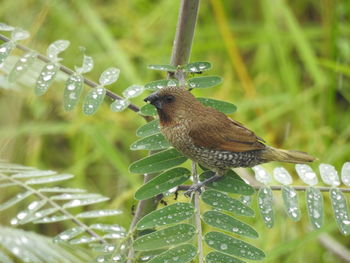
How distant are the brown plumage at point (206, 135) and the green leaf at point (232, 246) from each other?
1.06 ft

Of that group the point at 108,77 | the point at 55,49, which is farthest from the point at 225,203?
the point at 55,49

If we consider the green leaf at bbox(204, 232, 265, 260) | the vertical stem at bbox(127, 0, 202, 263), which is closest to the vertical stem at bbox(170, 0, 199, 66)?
the vertical stem at bbox(127, 0, 202, 263)

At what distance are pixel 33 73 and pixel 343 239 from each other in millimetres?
2164

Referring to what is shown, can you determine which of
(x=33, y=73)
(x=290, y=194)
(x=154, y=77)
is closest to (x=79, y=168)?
(x=154, y=77)

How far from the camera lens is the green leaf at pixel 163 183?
1539 mm

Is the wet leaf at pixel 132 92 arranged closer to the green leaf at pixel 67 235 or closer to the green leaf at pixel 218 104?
the green leaf at pixel 218 104

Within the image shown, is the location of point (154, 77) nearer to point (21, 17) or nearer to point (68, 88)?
point (21, 17)

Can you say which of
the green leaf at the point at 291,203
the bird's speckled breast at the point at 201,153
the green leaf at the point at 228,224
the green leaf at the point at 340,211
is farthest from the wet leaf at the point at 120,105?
the green leaf at the point at 340,211

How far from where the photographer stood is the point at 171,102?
182 centimetres

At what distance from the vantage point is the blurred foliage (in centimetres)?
364

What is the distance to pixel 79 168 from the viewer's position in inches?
145

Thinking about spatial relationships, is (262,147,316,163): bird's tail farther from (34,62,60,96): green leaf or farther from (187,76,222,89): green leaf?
(34,62,60,96): green leaf

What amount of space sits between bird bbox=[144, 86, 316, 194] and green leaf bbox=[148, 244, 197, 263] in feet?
0.81

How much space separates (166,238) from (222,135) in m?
0.57
